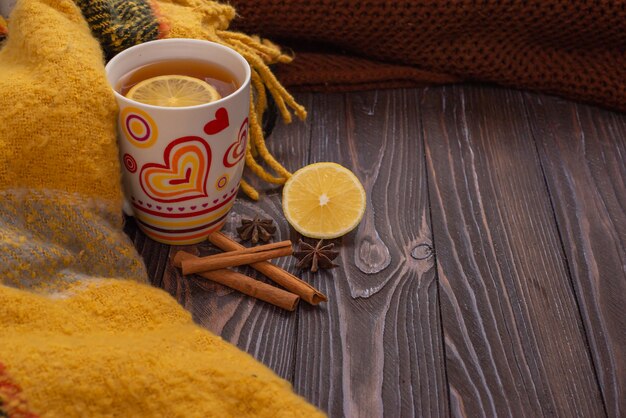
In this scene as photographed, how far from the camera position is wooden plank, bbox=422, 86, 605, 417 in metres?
0.75

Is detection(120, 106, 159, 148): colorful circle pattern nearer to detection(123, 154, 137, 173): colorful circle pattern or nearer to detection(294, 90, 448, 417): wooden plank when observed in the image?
detection(123, 154, 137, 173): colorful circle pattern

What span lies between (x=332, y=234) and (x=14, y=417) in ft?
1.42

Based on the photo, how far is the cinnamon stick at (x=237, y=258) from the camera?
85 centimetres

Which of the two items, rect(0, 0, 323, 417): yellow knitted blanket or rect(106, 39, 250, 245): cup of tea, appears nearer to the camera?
A: rect(0, 0, 323, 417): yellow knitted blanket

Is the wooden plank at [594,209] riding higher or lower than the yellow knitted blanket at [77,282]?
higher

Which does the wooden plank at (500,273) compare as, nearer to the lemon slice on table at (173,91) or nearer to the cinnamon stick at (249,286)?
the cinnamon stick at (249,286)

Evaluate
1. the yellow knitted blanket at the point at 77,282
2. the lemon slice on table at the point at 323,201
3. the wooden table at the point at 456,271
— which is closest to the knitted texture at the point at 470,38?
the wooden table at the point at 456,271

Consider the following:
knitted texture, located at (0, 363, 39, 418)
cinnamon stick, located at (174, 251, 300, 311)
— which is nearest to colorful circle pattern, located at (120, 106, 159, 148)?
cinnamon stick, located at (174, 251, 300, 311)

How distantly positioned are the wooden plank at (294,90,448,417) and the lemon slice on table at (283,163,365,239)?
0.10 feet

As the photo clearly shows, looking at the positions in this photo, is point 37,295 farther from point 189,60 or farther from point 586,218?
point 586,218

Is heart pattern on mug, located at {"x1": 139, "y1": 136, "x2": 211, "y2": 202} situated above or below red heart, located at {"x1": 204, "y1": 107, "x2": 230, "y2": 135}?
below

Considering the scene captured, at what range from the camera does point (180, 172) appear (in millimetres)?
804

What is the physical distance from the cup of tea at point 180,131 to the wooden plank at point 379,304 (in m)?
0.16

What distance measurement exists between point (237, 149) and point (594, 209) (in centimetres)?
50
